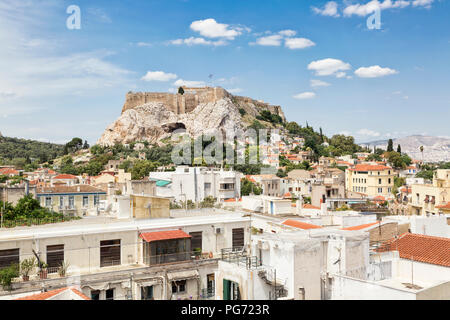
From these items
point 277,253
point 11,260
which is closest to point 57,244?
point 11,260

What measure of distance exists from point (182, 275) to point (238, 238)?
7.98 ft

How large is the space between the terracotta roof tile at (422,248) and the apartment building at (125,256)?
4.68m

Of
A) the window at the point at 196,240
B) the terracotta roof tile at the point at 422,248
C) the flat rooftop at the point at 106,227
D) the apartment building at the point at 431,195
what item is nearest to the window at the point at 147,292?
the flat rooftop at the point at 106,227

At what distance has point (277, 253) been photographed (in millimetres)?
7598

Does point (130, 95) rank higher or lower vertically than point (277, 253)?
higher

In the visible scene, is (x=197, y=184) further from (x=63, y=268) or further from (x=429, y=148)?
(x=429, y=148)

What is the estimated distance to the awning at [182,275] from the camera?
10542mm

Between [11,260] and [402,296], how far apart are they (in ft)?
28.4

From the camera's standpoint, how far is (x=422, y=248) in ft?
32.3

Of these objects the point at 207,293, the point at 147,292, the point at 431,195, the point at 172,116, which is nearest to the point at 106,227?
the point at 147,292

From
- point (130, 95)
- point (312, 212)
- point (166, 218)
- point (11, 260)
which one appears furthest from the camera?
point (130, 95)
